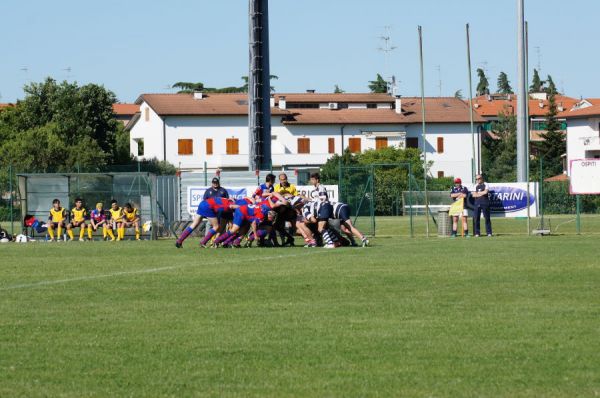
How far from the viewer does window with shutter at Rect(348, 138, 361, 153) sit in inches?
4166

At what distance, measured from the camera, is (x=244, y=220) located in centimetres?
2664

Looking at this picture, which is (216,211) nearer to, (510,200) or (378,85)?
(510,200)

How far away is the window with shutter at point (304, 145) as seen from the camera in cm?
10444

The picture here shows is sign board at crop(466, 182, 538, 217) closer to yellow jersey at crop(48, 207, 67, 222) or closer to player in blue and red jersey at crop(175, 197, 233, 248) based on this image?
player in blue and red jersey at crop(175, 197, 233, 248)

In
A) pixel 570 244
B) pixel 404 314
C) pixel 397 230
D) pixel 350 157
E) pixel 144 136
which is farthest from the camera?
pixel 144 136

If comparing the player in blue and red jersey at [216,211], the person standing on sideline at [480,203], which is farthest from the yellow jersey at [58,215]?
the person standing on sideline at [480,203]

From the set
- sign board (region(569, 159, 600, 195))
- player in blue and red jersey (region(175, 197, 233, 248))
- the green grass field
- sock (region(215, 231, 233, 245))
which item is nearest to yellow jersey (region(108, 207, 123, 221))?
player in blue and red jersey (region(175, 197, 233, 248))

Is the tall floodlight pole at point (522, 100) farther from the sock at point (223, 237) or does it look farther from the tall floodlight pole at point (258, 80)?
the sock at point (223, 237)

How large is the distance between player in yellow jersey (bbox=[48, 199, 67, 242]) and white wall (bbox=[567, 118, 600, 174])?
2835 inches

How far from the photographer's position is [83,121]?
9225 cm

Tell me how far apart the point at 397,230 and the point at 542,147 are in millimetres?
69876

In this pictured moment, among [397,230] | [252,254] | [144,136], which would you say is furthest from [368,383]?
[144,136]

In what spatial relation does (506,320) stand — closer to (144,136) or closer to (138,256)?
(138,256)

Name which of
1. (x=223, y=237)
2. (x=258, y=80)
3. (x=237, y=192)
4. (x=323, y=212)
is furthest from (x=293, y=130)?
(x=323, y=212)
